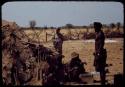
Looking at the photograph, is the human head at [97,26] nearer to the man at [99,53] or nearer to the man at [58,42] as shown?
the man at [99,53]

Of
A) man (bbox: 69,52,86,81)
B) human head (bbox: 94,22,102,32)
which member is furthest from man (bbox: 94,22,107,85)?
man (bbox: 69,52,86,81)

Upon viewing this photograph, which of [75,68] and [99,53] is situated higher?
[99,53]

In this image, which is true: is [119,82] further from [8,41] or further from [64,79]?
[8,41]

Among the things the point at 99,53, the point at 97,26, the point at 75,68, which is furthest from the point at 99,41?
the point at 75,68

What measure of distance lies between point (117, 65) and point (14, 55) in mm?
4043

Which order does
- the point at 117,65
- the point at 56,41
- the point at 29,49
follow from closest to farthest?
the point at 29,49 < the point at 56,41 < the point at 117,65

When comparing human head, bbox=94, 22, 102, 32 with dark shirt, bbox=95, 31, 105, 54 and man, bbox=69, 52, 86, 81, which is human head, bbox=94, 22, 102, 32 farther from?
man, bbox=69, 52, 86, 81

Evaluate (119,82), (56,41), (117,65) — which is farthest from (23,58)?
(117,65)

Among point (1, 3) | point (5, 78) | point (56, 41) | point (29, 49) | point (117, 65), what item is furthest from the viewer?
point (117, 65)

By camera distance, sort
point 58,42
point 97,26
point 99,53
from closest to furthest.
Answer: point 97,26, point 99,53, point 58,42

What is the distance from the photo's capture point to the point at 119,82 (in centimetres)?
483

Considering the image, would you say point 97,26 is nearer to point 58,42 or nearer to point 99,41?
point 99,41

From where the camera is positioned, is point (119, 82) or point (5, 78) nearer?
point (119, 82)

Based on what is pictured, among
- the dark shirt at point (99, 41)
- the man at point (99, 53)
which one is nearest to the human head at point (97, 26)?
the man at point (99, 53)
